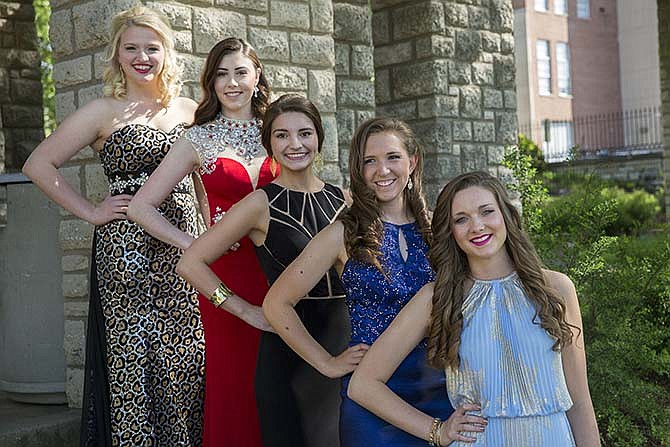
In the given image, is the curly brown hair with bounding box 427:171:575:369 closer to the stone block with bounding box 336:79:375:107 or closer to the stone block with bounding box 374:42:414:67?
the stone block with bounding box 336:79:375:107

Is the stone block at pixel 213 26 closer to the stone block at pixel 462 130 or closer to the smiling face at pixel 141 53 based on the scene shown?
the smiling face at pixel 141 53

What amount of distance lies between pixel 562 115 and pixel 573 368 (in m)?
28.6

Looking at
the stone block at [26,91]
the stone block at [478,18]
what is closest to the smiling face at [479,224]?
the stone block at [478,18]

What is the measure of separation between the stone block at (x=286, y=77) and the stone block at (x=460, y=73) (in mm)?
2733

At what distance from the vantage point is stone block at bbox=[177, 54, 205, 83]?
15.1 ft

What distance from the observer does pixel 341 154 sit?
7.28m

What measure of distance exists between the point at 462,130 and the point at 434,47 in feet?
2.41

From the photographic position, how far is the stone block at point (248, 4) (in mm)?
4801

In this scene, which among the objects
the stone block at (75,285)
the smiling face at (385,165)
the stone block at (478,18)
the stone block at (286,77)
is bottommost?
the stone block at (75,285)

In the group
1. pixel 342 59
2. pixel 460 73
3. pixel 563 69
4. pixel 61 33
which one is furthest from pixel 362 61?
pixel 563 69

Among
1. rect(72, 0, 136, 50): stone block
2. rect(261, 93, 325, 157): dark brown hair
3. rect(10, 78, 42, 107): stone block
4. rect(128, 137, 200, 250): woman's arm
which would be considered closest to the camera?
rect(261, 93, 325, 157): dark brown hair

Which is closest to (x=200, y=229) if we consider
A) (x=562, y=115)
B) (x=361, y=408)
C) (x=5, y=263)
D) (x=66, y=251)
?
(x=66, y=251)

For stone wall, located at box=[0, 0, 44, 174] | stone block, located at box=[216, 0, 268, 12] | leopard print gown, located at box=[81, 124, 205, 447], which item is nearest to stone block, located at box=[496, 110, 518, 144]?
stone block, located at box=[216, 0, 268, 12]

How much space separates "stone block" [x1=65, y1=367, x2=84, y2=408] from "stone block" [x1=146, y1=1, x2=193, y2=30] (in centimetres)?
184
